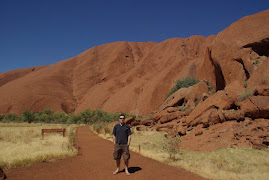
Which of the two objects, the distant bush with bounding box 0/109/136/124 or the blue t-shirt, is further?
the distant bush with bounding box 0/109/136/124

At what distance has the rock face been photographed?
12.0 metres

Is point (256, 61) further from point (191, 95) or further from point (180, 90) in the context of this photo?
point (180, 90)

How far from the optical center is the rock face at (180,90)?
12.0m

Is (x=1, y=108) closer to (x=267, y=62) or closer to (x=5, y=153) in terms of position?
(x=5, y=153)

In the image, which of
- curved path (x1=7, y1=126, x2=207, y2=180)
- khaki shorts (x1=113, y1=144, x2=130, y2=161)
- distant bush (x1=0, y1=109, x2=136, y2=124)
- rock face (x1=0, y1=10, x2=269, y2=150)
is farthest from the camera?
distant bush (x1=0, y1=109, x2=136, y2=124)

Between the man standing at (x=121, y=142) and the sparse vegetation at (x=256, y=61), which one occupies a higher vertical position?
the sparse vegetation at (x=256, y=61)

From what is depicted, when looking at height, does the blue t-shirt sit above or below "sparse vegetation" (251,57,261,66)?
below

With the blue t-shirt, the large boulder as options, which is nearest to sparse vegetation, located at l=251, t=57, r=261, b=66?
the large boulder

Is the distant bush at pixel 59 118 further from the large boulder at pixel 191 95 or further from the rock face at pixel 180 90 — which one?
the large boulder at pixel 191 95

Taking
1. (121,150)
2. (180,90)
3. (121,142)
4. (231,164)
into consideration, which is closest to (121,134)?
(121,142)

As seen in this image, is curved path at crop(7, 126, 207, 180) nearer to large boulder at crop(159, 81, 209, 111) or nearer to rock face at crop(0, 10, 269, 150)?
rock face at crop(0, 10, 269, 150)

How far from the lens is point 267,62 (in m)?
15.2

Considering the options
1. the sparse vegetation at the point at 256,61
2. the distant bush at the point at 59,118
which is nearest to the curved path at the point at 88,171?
the sparse vegetation at the point at 256,61

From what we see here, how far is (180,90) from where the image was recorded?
29.8 metres
